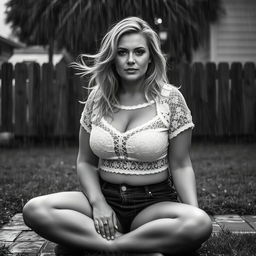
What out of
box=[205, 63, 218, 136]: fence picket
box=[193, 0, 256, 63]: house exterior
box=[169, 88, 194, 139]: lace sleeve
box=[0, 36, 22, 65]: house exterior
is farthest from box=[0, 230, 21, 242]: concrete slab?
box=[193, 0, 256, 63]: house exterior

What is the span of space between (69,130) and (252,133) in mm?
3501

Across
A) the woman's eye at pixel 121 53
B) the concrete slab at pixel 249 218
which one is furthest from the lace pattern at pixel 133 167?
the concrete slab at pixel 249 218

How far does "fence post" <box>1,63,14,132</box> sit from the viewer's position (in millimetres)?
8523

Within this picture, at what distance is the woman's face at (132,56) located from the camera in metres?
2.82

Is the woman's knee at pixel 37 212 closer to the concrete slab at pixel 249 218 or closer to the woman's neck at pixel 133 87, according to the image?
the woman's neck at pixel 133 87

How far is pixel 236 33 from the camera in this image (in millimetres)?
12828

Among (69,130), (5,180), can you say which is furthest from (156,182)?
(69,130)

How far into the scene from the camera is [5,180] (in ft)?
17.5

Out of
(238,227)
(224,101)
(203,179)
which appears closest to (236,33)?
(224,101)

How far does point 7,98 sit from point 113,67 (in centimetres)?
590

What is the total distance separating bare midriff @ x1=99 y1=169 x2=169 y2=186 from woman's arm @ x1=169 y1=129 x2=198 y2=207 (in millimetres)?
80

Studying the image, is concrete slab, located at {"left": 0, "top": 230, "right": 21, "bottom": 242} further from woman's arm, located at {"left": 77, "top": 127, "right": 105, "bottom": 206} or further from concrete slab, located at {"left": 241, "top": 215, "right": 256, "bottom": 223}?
concrete slab, located at {"left": 241, "top": 215, "right": 256, "bottom": 223}

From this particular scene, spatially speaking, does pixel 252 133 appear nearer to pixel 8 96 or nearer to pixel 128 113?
pixel 8 96

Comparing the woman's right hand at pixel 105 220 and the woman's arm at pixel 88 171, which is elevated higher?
the woman's arm at pixel 88 171
